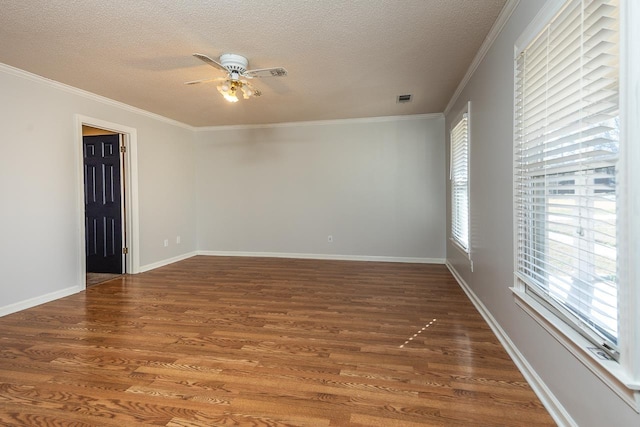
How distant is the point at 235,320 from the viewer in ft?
9.79

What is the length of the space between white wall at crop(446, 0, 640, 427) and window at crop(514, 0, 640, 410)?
0.13 metres

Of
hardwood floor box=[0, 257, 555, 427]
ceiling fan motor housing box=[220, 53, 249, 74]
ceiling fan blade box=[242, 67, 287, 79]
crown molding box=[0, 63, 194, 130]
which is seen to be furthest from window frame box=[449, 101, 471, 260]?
crown molding box=[0, 63, 194, 130]

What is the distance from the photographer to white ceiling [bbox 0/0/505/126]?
7.44 feet

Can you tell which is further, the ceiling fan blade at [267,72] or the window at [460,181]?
the window at [460,181]

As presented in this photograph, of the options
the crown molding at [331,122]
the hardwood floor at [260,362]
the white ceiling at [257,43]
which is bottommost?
the hardwood floor at [260,362]

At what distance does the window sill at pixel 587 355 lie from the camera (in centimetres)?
110

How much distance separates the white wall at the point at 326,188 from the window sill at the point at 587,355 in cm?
357

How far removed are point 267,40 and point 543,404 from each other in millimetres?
3193

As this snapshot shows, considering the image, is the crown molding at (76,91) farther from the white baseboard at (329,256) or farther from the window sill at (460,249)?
the window sill at (460,249)

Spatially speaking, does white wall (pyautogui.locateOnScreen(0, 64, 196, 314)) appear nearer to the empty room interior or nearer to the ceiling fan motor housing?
the empty room interior

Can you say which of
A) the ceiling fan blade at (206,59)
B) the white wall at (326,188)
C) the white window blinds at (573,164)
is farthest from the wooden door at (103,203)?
the white window blinds at (573,164)

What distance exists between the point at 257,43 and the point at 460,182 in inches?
117

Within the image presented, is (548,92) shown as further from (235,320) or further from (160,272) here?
(160,272)

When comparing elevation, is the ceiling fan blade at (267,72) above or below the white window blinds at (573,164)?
above
